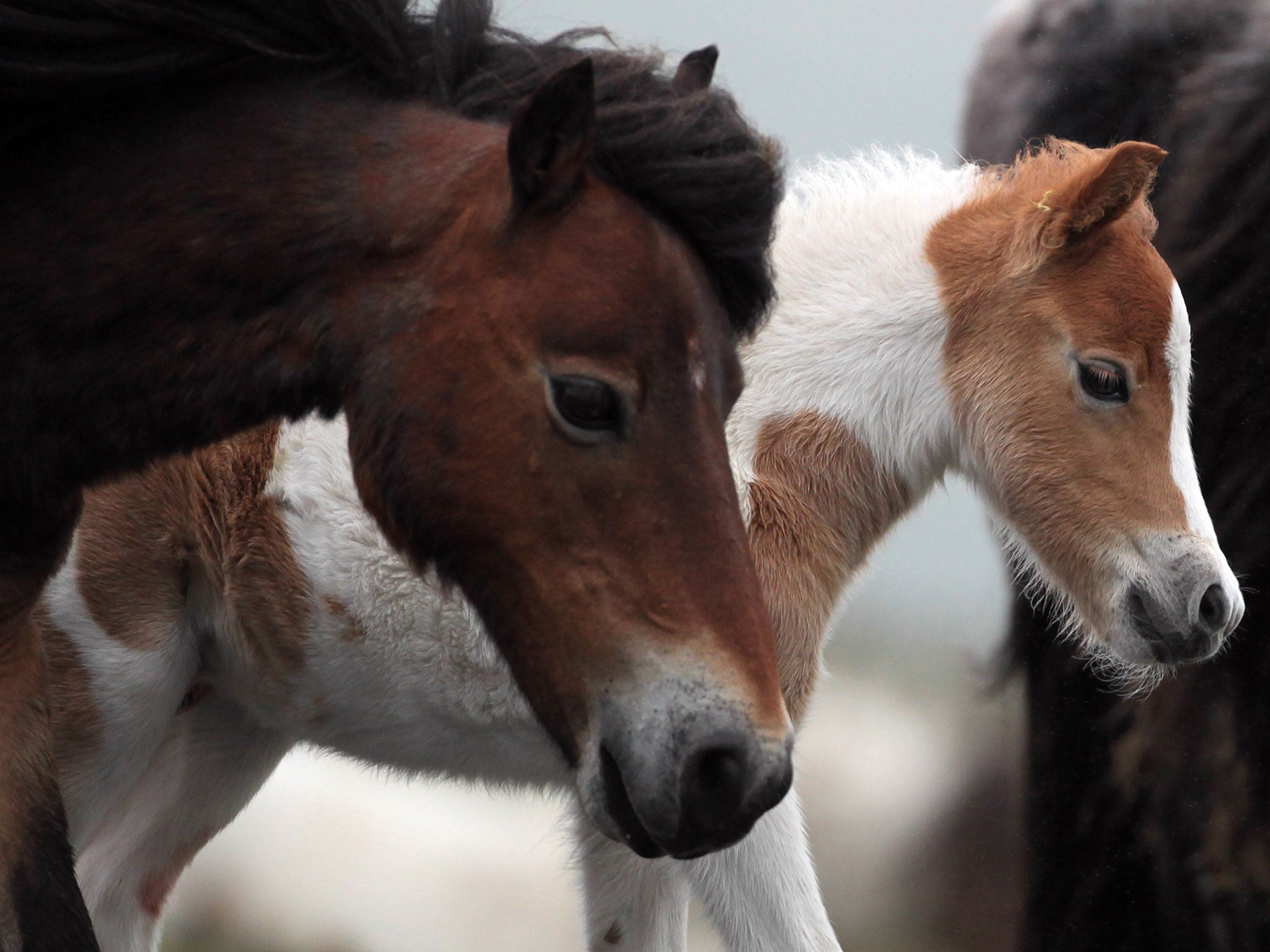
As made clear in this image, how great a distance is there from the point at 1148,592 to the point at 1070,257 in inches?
27.7

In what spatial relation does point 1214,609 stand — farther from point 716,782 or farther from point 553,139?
point 553,139

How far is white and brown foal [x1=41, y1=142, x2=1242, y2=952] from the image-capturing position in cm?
280

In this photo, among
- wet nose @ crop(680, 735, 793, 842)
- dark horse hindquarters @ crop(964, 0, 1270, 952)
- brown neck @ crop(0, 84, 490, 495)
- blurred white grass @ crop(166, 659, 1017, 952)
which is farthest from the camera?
blurred white grass @ crop(166, 659, 1017, 952)

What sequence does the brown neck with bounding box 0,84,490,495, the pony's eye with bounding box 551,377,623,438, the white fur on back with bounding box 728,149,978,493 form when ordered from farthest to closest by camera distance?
the white fur on back with bounding box 728,149,978,493 → the brown neck with bounding box 0,84,490,495 → the pony's eye with bounding box 551,377,623,438

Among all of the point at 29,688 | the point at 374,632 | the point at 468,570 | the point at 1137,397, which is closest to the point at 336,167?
the point at 468,570

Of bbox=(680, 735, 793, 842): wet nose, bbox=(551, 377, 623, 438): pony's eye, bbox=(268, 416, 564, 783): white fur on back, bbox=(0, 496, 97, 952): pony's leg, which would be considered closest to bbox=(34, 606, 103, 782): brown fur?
bbox=(268, 416, 564, 783): white fur on back

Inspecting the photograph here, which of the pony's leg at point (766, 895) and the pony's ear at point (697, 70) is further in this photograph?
the pony's leg at point (766, 895)

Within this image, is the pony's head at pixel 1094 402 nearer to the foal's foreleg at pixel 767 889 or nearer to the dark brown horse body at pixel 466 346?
the foal's foreleg at pixel 767 889

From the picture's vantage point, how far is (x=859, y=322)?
10.2 feet

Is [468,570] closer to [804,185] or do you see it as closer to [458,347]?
[458,347]

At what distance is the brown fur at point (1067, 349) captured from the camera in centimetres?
294

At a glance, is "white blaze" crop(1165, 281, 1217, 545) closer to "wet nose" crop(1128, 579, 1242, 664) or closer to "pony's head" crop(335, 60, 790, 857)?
"wet nose" crop(1128, 579, 1242, 664)

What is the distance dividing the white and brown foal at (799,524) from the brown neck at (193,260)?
1.04 metres

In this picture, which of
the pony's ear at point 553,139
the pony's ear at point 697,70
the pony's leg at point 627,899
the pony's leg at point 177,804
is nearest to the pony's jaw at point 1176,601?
the pony's leg at point 627,899
